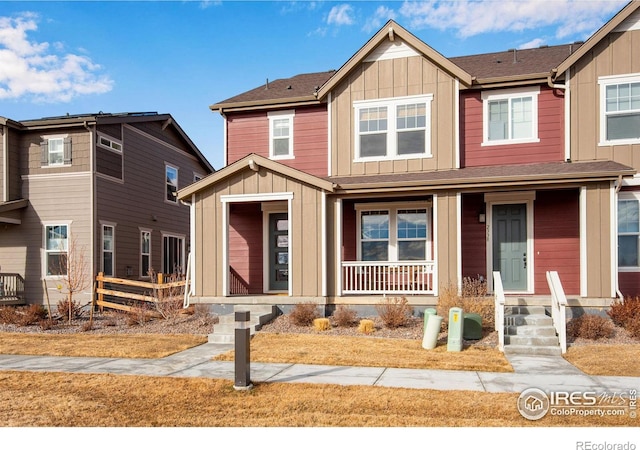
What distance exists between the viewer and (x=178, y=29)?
1409 cm

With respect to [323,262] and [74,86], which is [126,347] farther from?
[74,86]

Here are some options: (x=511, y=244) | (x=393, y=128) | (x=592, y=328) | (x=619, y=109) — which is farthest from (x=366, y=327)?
(x=619, y=109)

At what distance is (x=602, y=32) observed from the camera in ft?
39.5

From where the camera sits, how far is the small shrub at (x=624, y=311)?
10.2m

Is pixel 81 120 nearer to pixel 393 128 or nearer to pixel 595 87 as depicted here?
pixel 393 128

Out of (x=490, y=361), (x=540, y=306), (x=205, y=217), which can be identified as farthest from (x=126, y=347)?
(x=540, y=306)

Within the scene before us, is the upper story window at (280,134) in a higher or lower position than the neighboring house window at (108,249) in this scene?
higher

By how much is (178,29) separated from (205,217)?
556 cm

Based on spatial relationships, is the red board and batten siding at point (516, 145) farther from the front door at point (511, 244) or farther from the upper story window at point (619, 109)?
the front door at point (511, 244)

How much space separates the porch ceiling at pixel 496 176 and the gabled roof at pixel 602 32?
252 cm

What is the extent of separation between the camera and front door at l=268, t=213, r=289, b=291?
49.1 ft

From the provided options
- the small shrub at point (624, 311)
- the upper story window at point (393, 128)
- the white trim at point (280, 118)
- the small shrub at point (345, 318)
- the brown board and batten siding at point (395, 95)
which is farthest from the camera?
the white trim at point (280, 118)

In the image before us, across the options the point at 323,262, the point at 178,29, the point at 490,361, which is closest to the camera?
the point at 490,361

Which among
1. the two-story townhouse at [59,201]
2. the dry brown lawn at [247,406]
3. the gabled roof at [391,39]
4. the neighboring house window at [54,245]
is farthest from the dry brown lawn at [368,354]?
the neighboring house window at [54,245]
